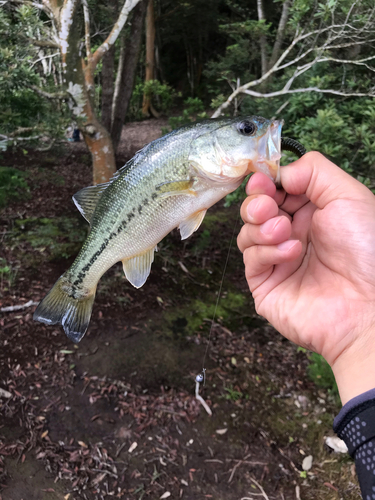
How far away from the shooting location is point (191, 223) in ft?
6.56

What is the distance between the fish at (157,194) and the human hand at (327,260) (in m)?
0.17

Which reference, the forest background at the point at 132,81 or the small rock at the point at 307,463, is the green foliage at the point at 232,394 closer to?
the small rock at the point at 307,463

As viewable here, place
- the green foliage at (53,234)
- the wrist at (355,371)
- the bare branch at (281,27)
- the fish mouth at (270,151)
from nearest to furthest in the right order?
the wrist at (355,371)
the fish mouth at (270,151)
the green foliage at (53,234)
the bare branch at (281,27)

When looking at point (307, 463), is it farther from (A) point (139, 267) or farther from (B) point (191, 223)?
(B) point (191, 223)

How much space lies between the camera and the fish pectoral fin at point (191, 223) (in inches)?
77.9

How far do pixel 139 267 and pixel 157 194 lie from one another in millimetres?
491

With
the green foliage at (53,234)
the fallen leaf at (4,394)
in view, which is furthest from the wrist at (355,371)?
the green foliage at (53,234)

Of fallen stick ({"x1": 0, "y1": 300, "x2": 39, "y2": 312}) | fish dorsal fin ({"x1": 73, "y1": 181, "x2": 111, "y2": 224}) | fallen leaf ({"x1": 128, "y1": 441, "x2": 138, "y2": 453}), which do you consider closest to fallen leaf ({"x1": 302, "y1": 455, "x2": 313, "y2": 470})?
fallen leaf ({"x1": 128, "y1": 441, "x2": 138, "y2": 453})

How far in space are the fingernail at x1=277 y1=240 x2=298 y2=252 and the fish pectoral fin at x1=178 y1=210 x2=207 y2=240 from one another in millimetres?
483

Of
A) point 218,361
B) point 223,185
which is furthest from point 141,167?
point 218,361

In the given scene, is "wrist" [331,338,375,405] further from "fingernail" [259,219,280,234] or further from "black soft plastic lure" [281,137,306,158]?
"black soft plastic lure" [281,137,306,158]

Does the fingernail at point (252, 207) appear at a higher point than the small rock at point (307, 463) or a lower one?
higher

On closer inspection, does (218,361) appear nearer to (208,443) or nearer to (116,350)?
(208,443)

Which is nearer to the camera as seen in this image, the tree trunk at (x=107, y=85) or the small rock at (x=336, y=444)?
the small rock at (x=336, y=444)
